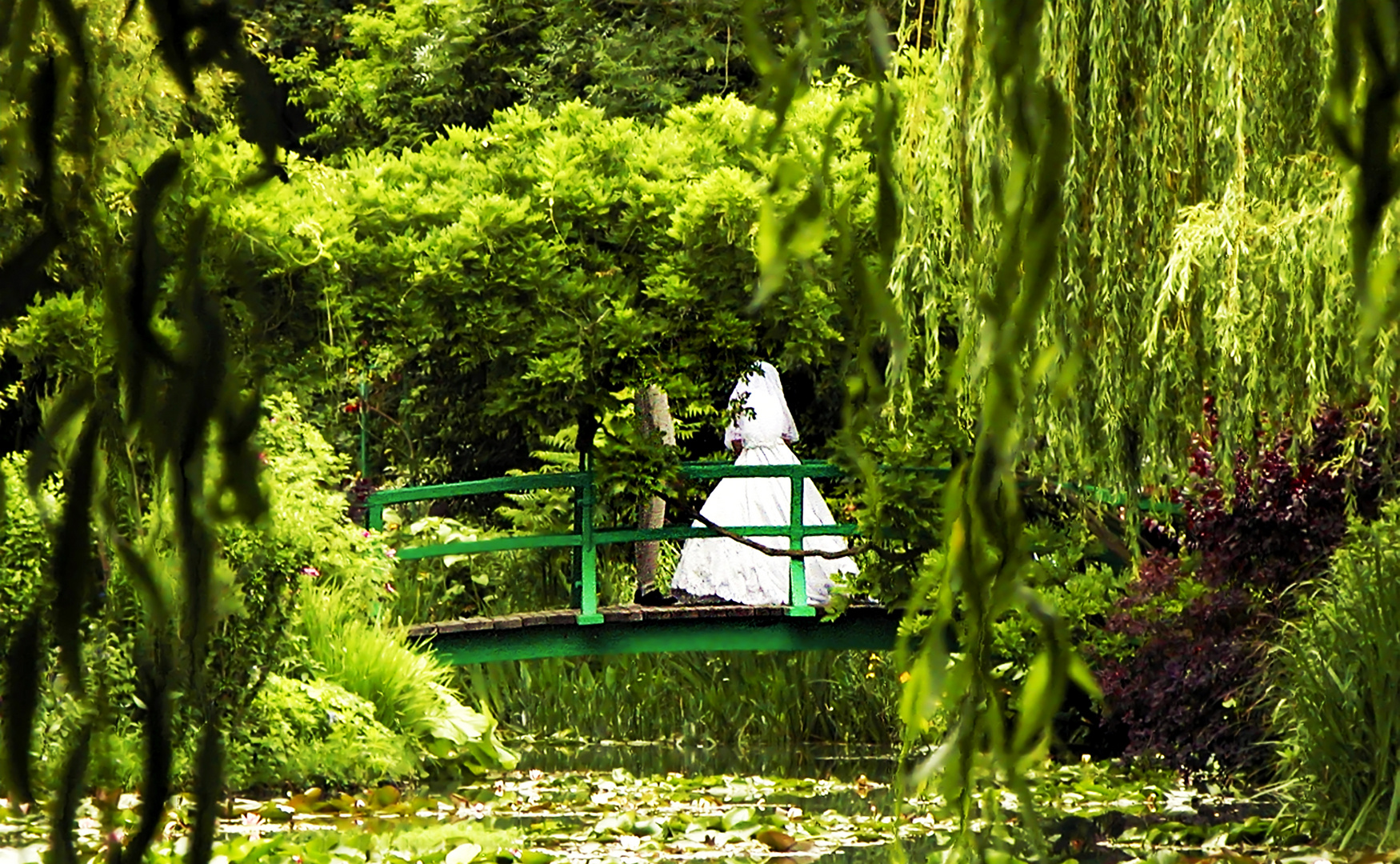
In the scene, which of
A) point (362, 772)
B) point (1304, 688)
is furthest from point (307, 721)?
point (1304, 688)

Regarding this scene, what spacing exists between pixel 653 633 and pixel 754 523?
1312 millimetres

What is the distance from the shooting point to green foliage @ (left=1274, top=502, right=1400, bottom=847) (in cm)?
586

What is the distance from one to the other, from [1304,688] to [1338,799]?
0.36 m

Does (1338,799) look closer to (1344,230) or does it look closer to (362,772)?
(1344,230)

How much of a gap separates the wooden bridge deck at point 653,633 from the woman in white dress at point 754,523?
77 centimetres

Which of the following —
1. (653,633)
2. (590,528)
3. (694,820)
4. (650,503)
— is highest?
(650,503)

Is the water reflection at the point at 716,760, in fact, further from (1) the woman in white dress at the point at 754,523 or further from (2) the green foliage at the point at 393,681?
(1) the woman in white dress at the point at 754,523

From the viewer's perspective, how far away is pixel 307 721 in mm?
7801

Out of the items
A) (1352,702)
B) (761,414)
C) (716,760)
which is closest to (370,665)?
(716,760)

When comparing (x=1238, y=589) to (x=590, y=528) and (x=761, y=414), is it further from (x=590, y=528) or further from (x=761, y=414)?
(x=761, y=414)

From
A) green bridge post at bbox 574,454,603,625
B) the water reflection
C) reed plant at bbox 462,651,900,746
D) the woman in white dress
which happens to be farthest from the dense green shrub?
the woman in white dress

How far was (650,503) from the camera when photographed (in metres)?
10.9

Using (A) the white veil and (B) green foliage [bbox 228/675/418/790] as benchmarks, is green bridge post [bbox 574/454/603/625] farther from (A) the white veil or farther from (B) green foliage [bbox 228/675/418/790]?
(B) green foliage [bbox 228/675/418/790]

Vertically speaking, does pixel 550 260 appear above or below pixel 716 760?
above
